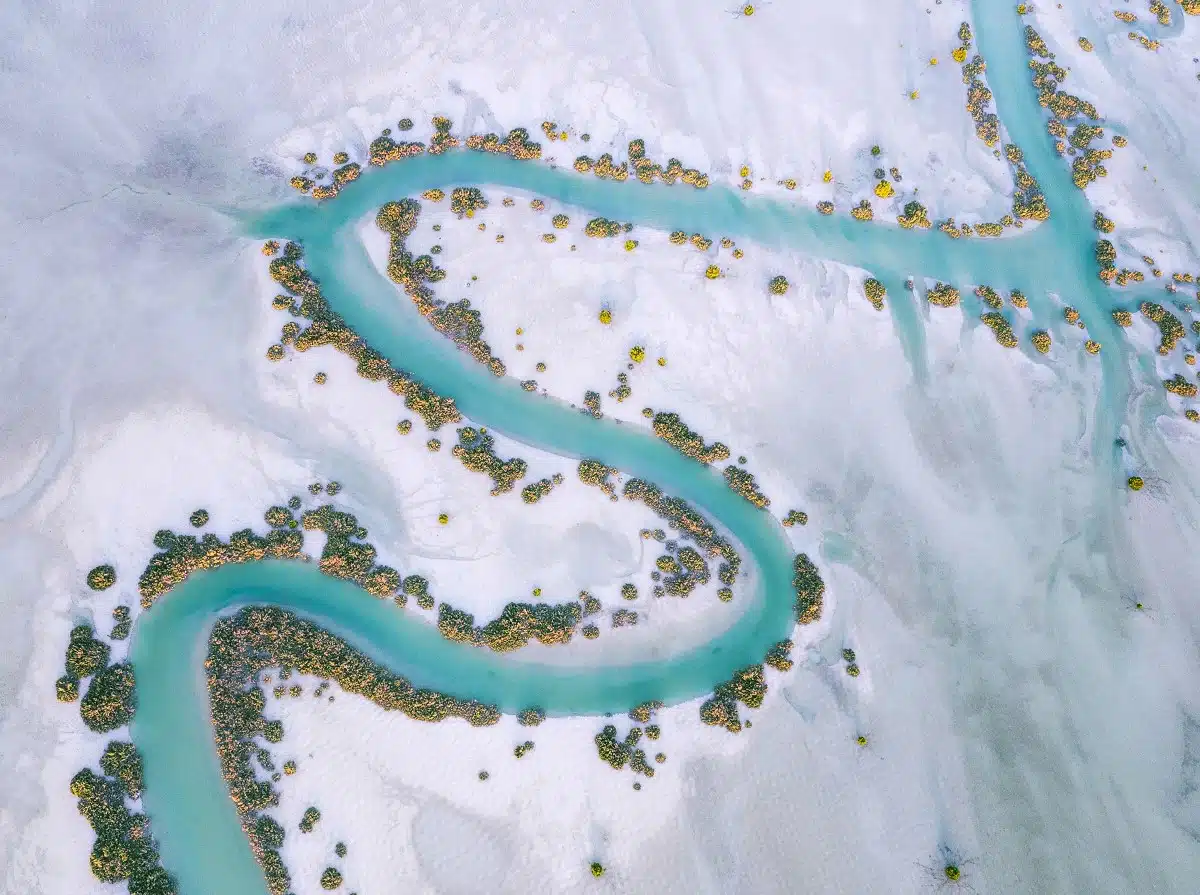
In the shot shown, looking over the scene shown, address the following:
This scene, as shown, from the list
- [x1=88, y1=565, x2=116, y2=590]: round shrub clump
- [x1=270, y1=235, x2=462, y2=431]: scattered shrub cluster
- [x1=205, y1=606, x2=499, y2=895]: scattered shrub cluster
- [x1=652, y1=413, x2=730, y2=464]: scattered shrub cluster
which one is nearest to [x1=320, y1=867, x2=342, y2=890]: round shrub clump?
[x1=205, y1=606, x2=499, y2=895]: scattered shrub cluster

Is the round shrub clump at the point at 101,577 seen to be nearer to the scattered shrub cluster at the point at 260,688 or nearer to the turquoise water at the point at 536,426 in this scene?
the turquoise water at the point at 536,426

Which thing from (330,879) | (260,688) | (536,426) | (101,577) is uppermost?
(536,426)

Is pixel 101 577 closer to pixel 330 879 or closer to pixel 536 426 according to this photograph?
pixel 330 879

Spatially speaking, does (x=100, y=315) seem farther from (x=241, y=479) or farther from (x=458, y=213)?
(x=458, y=213)

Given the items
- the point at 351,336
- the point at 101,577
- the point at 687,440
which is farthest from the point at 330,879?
the point at 687,440

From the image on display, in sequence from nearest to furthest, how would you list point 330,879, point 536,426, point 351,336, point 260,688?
point 330,879 < point 260,688 < point 351,336 < point 536,426

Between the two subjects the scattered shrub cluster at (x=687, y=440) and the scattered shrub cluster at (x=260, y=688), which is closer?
the scattered shrub cluster at (x=260, y=688)

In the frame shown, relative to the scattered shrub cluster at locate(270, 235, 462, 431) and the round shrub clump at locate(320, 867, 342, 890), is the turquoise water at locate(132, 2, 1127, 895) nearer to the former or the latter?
the scattered shrub cluster at locate(270, 235, 462, 431)

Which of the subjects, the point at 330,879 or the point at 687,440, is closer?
the point at 330,879

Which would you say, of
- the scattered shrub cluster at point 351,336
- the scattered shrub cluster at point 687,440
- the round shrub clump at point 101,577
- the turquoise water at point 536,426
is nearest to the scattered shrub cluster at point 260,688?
the turquoise water at point 536,426

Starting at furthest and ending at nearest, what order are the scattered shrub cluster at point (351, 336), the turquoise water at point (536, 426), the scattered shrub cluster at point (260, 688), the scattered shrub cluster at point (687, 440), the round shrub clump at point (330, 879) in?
the scattered shrub cluster at point (687, 440)
the scattered shrub cluster at point (351, 336)
the turquoise water at point (536, 426)
the scattered shrub cluster at point (260, 688)
the round shrub clump at point (330, 879)

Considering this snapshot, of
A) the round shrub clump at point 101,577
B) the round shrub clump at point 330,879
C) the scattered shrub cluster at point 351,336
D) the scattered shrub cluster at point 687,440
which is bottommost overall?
the round shrub clump at point 330,879
